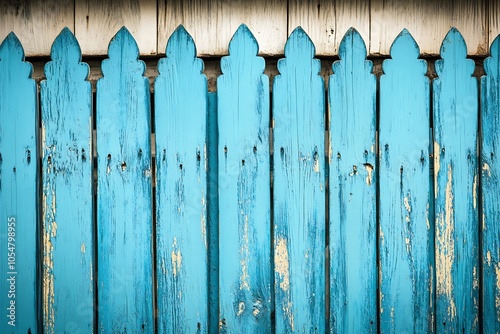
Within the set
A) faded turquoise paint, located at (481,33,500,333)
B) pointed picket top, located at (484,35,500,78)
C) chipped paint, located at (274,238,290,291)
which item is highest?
pointed picket top, located at (484,35,500,78)

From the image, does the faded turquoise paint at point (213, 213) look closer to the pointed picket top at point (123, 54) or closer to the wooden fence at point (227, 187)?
the wooden fence at point (227, 187)

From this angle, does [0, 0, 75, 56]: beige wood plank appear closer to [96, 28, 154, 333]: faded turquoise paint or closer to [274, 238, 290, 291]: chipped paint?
[96, 28, 154, 333]: faded turquoise paint

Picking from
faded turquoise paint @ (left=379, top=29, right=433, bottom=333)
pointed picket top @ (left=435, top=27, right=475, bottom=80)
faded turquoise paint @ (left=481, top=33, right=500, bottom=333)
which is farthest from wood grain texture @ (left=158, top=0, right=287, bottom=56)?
faded turquoise paint @ (left=481, top=33, right=500, bottom=333)

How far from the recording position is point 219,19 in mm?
2318

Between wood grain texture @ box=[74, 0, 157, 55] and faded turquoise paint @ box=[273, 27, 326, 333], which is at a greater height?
wood grain texture @ box=[74, 0, 157, 55]

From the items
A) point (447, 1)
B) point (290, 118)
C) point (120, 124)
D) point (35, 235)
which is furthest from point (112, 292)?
point (447, 1)

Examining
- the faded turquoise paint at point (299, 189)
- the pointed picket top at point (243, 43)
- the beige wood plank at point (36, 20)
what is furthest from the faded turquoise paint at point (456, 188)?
the beige wood plank at point (36, 20)

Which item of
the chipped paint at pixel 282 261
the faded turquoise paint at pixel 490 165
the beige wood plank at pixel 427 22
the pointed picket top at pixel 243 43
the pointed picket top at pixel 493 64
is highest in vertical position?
the beige wood plank at pixel 427 22

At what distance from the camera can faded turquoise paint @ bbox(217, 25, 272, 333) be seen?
86.4 inches

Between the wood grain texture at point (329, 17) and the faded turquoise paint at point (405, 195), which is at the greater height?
the wood grain texture at point (329, 17)

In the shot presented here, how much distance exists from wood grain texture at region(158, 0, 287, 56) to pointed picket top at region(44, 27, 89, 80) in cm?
33

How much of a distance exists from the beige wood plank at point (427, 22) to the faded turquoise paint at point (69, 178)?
1225 mm

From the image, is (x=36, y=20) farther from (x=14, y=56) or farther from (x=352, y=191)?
(x=352, y=191)

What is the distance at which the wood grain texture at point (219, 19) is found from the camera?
2.31 metres
